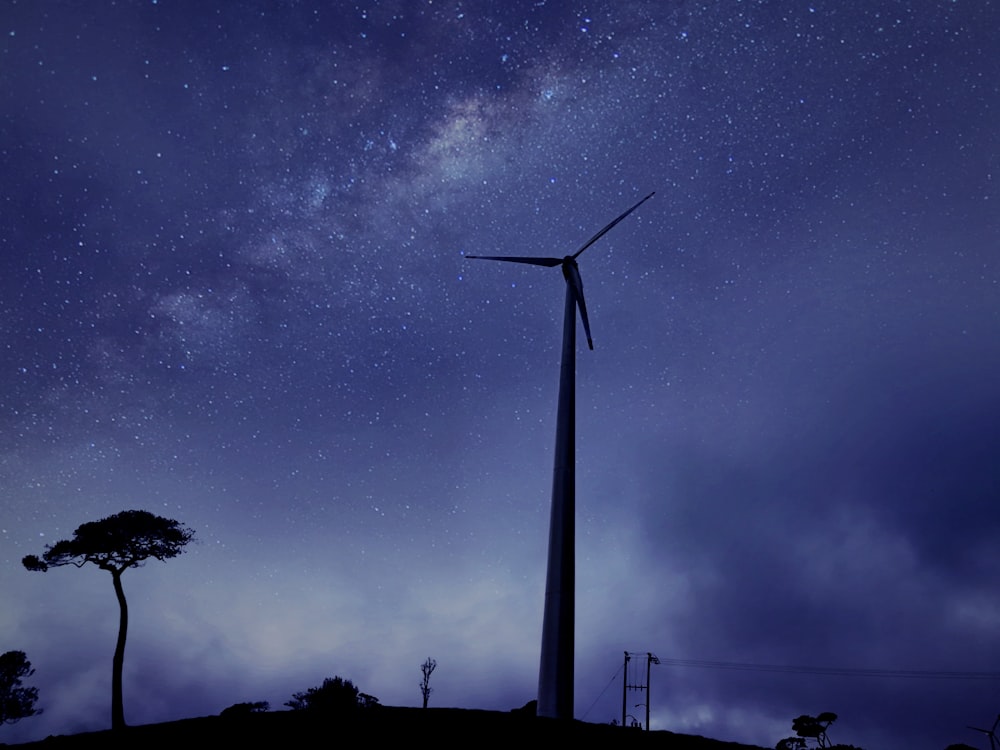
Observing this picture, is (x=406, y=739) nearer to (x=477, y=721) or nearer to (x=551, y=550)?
(x=477, y=721)

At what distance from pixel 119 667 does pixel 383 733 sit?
3113 centimetres

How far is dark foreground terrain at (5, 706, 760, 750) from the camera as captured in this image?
16.1 m

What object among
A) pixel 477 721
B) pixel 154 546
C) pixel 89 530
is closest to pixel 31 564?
pixel 89 530

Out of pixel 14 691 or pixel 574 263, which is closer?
pixel 574 263

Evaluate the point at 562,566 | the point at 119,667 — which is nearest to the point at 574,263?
the point at 562,566

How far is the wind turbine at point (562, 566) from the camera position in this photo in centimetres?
1780

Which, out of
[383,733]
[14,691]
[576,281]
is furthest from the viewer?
[14,691]

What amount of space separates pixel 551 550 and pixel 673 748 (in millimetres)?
6556

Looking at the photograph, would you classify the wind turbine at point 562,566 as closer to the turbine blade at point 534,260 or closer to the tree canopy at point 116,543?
the turbine blade at point 534,260

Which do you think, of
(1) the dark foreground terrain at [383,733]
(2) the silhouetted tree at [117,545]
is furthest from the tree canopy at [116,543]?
(1) the dark foreground terrain at [383,733]

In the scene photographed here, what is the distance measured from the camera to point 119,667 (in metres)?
38.8

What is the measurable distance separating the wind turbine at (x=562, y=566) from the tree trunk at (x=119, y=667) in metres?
30.2

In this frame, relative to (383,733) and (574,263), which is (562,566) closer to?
(383,733)

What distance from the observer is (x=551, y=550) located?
20438 mm
